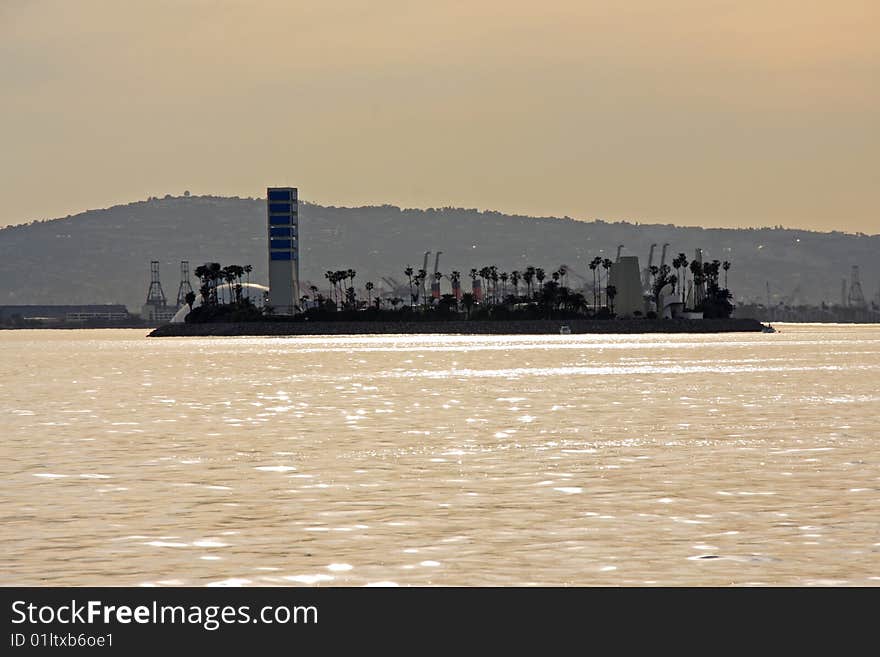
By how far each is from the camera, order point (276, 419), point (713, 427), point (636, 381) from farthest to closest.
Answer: point (636, 381) → point (276, 419) → point (713, 427)

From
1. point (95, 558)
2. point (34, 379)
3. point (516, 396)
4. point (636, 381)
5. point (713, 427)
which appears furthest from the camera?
point (34, 379)

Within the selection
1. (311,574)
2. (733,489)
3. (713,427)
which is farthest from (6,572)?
(713,427)

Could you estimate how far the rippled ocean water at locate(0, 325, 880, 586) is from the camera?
24078 millimetres

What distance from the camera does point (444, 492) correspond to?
34.5 metres

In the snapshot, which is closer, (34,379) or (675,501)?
(675,501)

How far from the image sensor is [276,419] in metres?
62.0

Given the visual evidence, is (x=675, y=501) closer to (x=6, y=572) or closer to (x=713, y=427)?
(x=6, y=572)

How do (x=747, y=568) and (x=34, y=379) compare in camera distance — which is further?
(x=34, y=379)

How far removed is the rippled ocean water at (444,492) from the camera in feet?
79.0

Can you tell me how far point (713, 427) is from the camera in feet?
180

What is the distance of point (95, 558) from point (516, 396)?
55.6 metres
